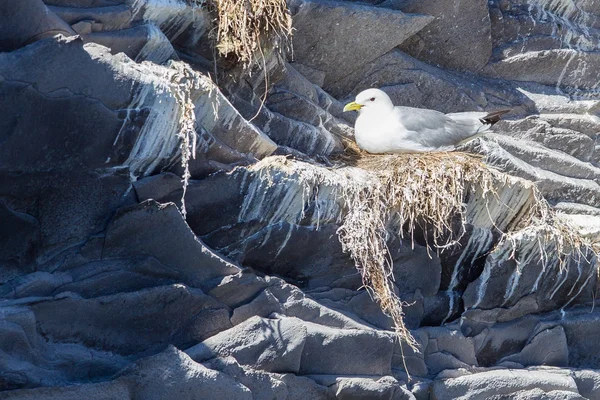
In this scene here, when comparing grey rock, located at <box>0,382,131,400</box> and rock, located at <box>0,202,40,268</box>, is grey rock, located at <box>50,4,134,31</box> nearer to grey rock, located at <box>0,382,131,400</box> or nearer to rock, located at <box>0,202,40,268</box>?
rock, located at <box>0,202,40,268</box>

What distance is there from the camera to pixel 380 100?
6.49m

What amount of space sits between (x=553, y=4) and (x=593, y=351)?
2778 millimetres

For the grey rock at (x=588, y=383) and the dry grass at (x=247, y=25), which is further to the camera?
the grey rock at (x=588, y=383)

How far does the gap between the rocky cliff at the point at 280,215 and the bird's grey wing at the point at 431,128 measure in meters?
0.29

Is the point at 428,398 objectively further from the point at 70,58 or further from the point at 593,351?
the point at 70,58

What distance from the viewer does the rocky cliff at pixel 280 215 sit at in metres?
4.77

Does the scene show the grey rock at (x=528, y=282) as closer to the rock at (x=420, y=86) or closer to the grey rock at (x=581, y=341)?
the grey rock at (x=581, y=341)

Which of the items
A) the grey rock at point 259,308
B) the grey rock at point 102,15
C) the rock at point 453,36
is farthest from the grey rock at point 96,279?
the rock at point 453,36

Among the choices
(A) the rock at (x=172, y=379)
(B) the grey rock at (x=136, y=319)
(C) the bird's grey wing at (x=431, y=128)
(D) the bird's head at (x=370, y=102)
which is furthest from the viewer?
(D) the bird's head at (x=370, y=102)

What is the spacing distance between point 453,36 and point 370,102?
126 cm

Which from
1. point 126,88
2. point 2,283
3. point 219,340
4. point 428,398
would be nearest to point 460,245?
point 428,398

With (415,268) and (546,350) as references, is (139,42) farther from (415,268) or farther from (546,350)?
(546,350)

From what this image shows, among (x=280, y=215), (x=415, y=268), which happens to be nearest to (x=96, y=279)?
(x=280, y=215)

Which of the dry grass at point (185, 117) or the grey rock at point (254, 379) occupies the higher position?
the dry grass at point (185, 117)
